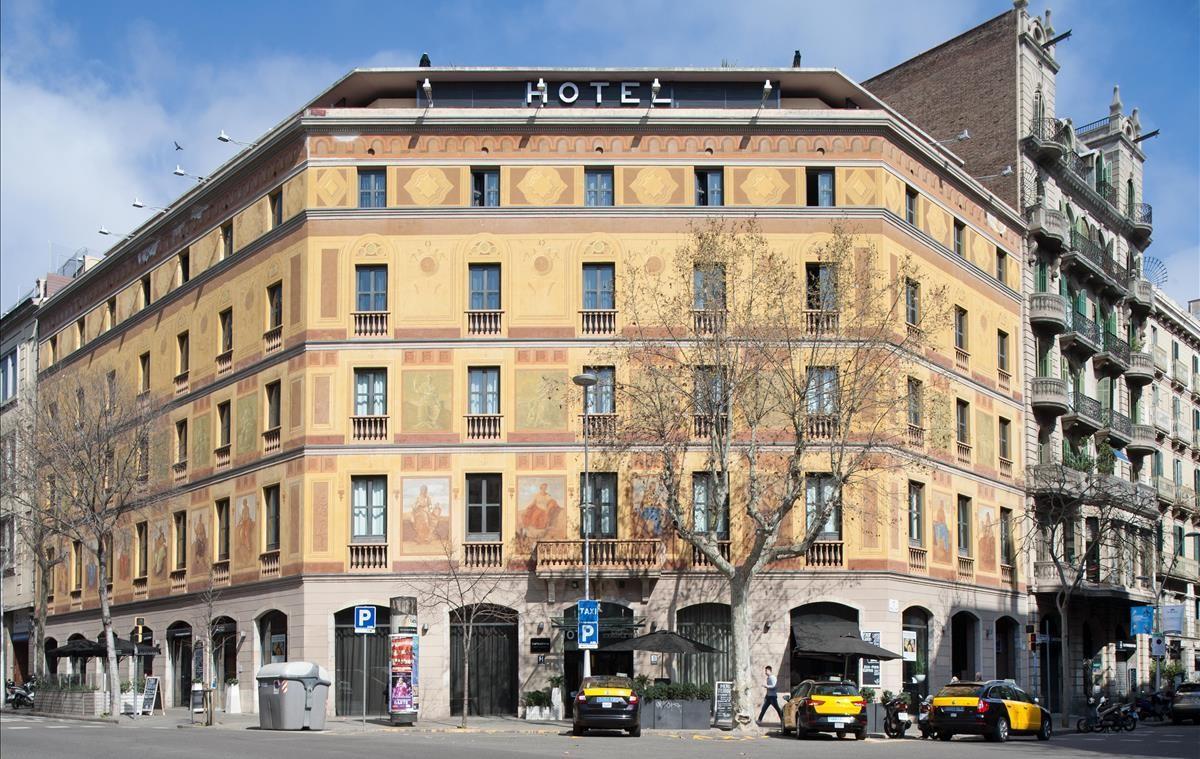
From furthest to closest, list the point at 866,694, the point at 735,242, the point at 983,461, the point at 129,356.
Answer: the point at 129,356
the point at 983,461
the point at 735,242
the point at 866,694

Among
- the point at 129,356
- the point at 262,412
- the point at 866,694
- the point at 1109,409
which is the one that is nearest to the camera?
the point at 866,694

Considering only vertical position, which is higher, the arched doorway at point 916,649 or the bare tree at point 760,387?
the bare tree at point 760,387

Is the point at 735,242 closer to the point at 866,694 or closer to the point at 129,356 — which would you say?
the point at 866,694

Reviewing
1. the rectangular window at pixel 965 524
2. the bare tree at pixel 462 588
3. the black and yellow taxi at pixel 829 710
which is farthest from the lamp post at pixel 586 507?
the rectangular window at pixel 965 524

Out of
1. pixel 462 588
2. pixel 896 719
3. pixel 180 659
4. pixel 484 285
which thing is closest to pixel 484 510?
pixel 462 588

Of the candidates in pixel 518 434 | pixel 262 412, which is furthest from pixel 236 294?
pixel 518 434

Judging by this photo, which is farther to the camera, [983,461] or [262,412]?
[983,461]

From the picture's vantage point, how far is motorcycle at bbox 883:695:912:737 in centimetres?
3853

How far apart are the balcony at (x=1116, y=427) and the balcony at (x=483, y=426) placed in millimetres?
28776

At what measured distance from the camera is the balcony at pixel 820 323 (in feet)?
136

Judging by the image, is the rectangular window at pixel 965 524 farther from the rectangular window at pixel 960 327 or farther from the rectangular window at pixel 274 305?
the rectangular window at pixel 274 305

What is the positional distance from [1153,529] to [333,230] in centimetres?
3826

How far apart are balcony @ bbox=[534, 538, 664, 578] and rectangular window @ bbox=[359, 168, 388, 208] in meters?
12.1

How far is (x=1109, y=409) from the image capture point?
62188 mm
